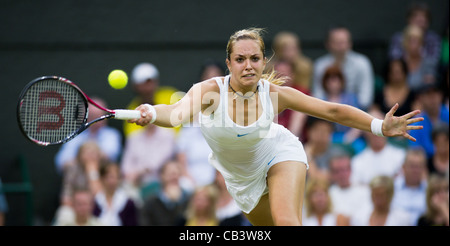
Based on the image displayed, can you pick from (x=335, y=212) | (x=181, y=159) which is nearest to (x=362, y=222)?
(x=335, y=212)

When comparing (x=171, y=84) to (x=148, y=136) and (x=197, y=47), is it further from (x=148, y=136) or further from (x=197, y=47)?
(x=148, y=136)

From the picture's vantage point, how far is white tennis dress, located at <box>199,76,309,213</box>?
4.99m

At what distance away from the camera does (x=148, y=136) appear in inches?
329

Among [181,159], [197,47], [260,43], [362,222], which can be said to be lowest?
[362,222]

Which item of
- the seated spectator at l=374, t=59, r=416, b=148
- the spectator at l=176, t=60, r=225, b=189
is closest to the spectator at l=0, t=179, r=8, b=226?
the spectator at l=176, t=60, r=225, b=189

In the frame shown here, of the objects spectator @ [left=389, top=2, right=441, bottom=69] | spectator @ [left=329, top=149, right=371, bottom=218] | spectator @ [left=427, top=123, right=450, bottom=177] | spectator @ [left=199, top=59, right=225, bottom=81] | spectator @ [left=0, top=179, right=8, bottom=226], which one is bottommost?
spectator @ [left=0, top=179, right=8, bottom=226]

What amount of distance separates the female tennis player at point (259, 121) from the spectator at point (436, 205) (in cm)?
246

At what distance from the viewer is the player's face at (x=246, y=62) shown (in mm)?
4945

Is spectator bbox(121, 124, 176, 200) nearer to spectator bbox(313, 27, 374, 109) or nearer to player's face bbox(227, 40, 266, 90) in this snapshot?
spectator bbox(313, 27, 374, 109)

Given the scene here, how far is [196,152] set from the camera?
26.7 ft

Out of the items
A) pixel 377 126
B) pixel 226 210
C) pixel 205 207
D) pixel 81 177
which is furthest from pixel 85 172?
pixel 377 126

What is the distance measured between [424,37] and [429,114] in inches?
43.7

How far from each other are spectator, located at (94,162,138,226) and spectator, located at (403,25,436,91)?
141 inches

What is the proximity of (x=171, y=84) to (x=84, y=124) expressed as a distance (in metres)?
5.00
